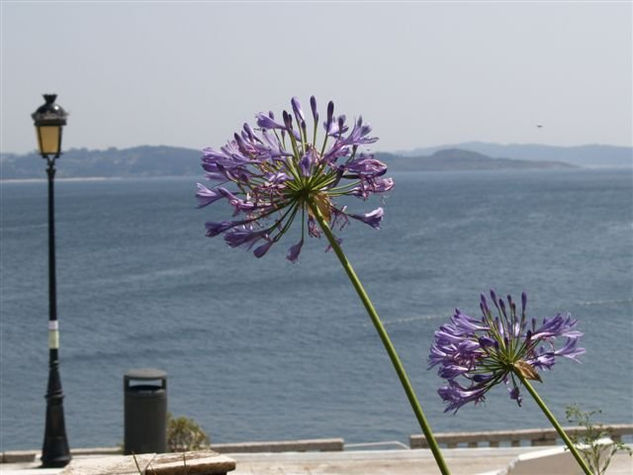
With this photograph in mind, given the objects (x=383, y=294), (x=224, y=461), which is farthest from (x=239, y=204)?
(x=383, y=294)

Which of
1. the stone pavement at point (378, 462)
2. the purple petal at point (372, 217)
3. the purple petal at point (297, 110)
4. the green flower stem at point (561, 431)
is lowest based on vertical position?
the stone pavement at point (378, 462)

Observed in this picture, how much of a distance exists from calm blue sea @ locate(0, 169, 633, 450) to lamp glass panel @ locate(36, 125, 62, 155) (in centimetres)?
2104

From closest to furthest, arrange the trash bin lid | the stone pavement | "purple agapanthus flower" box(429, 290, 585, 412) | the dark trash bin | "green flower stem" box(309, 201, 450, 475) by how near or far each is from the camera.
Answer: "green flower stem" box(309, 201, 450, 475) → "purple agapanthus flower" box(429, 290, 585, 412) → the stone pavement → the dark trash bin → the trash bin lid

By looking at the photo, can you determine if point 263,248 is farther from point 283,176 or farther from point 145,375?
point 145,375

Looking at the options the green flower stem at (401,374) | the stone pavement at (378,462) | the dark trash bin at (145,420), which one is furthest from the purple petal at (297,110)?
the dark trash bin at (145,420)

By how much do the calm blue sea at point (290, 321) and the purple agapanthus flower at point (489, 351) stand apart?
1268 inches

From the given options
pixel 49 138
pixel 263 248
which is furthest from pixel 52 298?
pixel 263 248

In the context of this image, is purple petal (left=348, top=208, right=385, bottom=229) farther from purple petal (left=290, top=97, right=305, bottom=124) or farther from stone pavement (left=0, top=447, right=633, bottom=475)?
stone pavement (left=0, top=447, right=633, bottom=475)

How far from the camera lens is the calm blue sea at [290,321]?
38844 millimetres

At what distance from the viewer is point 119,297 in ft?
215

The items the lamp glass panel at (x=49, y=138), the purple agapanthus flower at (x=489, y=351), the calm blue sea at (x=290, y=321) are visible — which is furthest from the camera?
the calm blue sea at (x=290, y=321)

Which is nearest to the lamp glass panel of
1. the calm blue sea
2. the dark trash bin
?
the dark trash bin

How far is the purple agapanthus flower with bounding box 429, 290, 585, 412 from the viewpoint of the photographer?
2873 millimetres

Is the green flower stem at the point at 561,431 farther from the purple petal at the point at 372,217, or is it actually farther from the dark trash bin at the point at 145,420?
the dark trash bin at the point at 145,420
